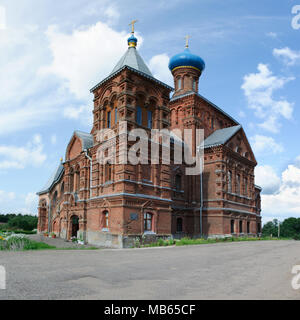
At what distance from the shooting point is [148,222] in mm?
20078

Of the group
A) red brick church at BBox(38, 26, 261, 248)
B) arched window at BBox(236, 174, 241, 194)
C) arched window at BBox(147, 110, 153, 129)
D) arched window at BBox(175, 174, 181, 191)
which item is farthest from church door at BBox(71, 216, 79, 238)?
arched window at BBox(236, 174, 241, 194)

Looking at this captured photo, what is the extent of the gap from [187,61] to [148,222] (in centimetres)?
1924

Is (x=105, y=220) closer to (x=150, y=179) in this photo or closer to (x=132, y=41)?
(x=150, y=179)

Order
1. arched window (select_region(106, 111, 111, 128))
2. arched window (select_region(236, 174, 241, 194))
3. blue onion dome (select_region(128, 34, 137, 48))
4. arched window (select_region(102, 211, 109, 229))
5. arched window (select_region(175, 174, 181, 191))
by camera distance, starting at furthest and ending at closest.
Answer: arched window (select_region(236, 174, 241, 194)), arched window (select_region(175, 174, 181, 191)), blue onion dome (select_region(128, 34, 137, 48)), arched window (select_region(106, 111, 111, 128)), arched window (select_region(102, 211, 109, 229))

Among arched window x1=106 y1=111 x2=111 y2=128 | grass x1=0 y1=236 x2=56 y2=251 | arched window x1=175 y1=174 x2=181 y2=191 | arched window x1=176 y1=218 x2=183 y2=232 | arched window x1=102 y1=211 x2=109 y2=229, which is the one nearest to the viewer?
grass x1=0 y1=236 x2=56 y2=251

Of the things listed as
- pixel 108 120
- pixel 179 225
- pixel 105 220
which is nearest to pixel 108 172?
pixel 105 220

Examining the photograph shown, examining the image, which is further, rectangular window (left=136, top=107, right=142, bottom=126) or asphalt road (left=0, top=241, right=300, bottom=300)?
rectangular window (left=136, top=107, right=142, bottom=126)

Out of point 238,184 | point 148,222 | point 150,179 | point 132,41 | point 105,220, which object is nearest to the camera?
point 148,222

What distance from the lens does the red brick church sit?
19500 millimetres

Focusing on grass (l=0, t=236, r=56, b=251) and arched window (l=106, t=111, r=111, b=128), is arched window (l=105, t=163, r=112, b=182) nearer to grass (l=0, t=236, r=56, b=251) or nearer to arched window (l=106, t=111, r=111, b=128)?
arched window (l=106, t=111, r=111, b=128)

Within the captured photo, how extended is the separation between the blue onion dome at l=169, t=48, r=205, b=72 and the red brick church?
0.34 ft
